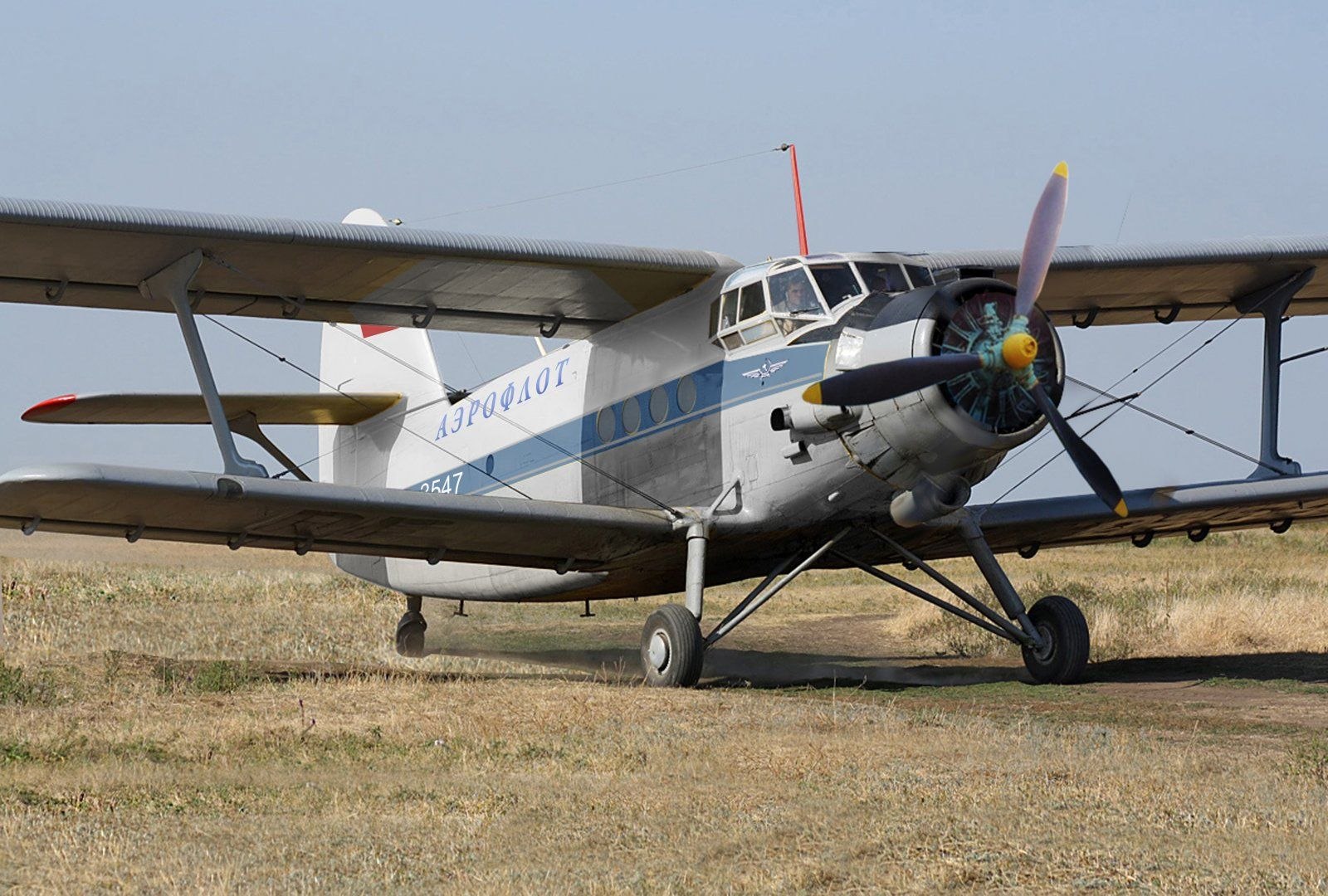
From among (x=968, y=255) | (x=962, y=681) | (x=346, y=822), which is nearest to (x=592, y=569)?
(x=962, y=681)

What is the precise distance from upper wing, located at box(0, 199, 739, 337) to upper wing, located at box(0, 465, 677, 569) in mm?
2143

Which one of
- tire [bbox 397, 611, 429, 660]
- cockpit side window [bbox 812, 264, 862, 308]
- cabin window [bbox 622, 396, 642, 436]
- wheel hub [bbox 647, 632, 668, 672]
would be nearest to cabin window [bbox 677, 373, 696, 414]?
cabin window [bbox 622, 396, 642, 436]

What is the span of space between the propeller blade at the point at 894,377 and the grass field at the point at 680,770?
7.35 feet

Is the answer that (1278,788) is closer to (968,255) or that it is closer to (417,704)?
(417,704)

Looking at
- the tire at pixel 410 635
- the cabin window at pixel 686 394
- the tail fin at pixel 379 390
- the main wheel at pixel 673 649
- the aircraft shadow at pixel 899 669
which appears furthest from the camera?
the tire at pixel 410 635

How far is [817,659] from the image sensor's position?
1870 cm

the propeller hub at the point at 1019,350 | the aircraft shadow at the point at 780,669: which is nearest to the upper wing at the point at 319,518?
the aircraft shadow at the point at 780,669

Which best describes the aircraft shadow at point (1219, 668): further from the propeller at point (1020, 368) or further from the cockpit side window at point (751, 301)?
the cockpit side window at point (751, 301)

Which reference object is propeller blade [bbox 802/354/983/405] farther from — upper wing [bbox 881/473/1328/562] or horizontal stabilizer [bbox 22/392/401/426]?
horizontal stabilizer [bbox 22/392/401/426]

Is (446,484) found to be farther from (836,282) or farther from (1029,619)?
(1029,619)

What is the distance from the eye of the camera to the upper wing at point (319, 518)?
40.8 feet

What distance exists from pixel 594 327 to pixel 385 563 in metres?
5.17

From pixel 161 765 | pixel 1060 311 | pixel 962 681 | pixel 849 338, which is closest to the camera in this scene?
pixel 161 765

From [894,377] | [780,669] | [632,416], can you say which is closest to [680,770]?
[894,377]
